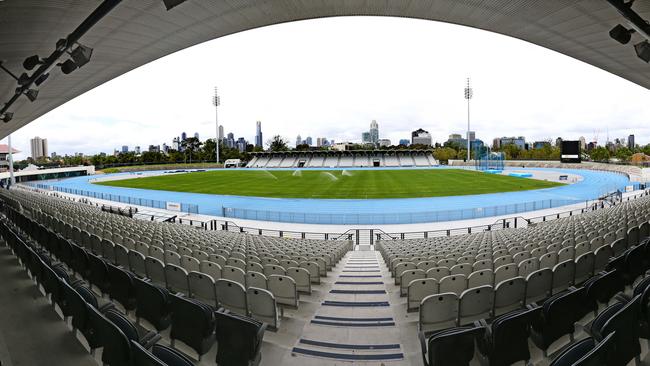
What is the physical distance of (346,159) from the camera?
4304 inches

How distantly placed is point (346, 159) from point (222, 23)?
314 feet

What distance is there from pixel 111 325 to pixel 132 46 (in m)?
14.9

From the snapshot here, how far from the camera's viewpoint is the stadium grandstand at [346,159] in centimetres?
10412

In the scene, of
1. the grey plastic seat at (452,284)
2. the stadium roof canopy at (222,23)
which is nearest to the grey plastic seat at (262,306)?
the grey plastic seat at (452,284)

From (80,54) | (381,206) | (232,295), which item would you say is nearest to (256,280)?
(232,295)

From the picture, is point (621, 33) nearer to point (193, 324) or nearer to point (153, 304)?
point (193, 324)

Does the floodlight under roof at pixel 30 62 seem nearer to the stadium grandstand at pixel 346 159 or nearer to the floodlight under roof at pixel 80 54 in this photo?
the floodlight under roof at pixel 80 54

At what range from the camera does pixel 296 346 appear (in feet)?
15.1

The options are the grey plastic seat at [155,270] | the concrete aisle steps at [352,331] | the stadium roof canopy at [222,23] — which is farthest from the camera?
the stadium roof canopy at [222,23]

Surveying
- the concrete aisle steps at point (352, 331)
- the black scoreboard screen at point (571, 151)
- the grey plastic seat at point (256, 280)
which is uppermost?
the black scoreboard screen at point (571, 151)

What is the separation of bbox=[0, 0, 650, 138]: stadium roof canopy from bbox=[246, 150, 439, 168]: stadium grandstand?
284ft

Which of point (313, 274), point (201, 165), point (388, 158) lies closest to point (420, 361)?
point (313, 274)

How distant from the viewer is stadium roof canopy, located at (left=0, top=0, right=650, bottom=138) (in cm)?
1021

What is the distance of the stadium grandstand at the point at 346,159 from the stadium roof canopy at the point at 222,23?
8653 cm
